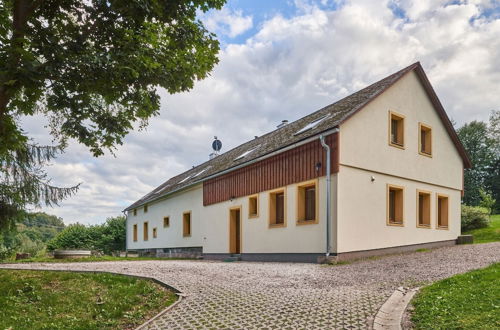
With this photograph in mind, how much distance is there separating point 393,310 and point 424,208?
11.8 meters

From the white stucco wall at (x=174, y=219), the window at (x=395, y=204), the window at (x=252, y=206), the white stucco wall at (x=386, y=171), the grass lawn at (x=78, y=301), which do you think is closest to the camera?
the grass lawn at (x=78, y=301)

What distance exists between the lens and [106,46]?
7809 millimetres

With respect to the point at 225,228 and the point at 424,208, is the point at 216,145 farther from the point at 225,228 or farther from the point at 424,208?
the point at 424,208

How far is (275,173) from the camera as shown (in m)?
15.9

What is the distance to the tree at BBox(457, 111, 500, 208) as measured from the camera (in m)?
43.4

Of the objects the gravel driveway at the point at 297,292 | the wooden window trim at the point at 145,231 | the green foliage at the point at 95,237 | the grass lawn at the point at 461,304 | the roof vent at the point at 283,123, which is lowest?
the green foliage at the point at 95,237

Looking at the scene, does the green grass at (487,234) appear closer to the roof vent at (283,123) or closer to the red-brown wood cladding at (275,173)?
the red-brown wood cladding at (275,173)

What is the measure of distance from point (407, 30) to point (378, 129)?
153 inches

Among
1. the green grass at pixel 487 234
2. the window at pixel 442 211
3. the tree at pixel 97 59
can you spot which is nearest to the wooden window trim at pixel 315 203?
the tree at pixel 97 59

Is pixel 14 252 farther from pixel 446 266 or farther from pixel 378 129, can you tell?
pixel 446 266

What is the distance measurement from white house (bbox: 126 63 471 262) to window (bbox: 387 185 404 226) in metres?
0.04

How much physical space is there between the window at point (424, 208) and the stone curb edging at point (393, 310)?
32.4 ft

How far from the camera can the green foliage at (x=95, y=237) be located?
33281 mm

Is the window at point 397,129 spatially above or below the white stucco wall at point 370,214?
above
